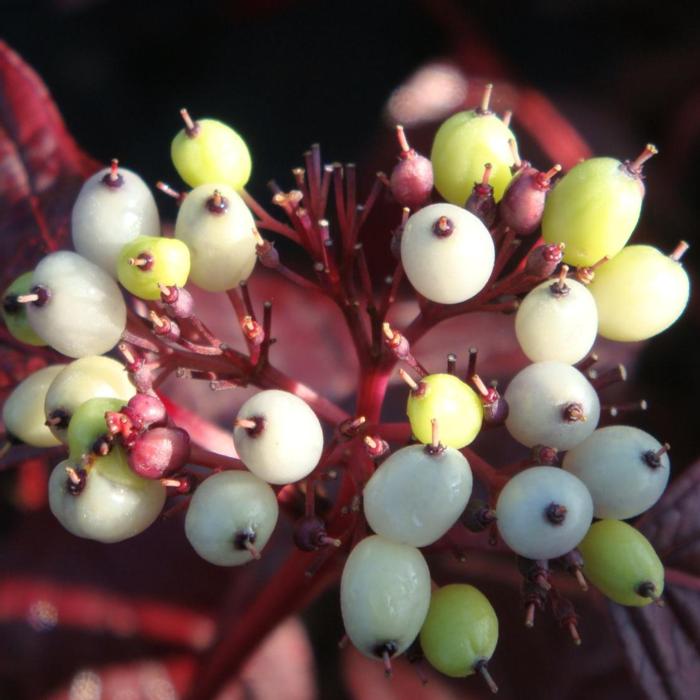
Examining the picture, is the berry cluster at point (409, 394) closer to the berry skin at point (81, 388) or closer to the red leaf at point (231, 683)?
the berry skin at point (81, 388)

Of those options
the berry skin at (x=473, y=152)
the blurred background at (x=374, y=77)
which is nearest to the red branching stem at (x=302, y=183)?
the berry skin at (x=473, y=152)

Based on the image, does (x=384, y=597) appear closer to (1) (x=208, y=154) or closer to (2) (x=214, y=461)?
(2) (x=214, y=461)

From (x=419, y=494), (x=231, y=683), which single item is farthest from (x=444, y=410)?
(x=231, y=683)

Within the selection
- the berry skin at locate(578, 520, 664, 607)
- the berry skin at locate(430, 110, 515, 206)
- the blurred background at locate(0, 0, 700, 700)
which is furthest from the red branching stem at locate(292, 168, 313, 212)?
the blurred background at locate(0, 0, 700, 700)

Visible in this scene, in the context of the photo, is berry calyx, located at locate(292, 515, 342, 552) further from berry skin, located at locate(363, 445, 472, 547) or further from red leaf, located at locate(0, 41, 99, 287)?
red leaf, located at locate(0, 41, 99, 287)

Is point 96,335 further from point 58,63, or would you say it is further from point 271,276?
point 58,63

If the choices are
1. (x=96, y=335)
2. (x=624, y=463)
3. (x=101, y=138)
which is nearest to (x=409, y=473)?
(x=624, y=463)
